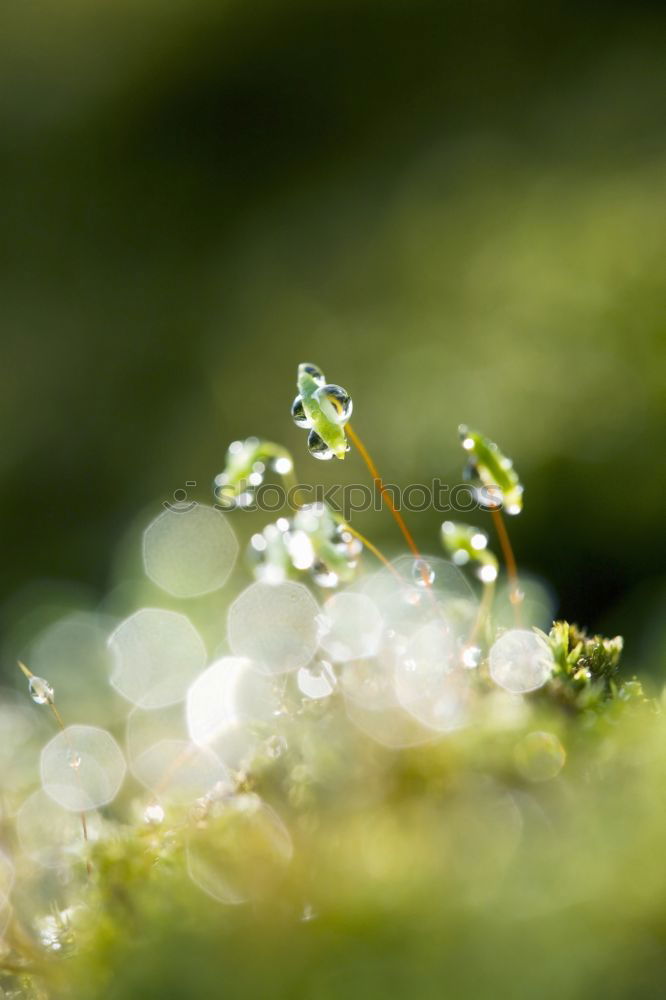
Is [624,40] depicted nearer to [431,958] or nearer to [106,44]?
[106,44]

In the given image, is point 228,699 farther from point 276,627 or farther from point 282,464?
point 282,464

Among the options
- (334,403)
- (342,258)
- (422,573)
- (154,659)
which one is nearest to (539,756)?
(422,573)

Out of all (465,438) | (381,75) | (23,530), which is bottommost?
(23,530)

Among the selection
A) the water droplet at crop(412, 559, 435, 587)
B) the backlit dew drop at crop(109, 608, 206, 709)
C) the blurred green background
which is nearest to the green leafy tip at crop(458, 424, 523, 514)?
the water droplet at crop(412, 559, 435, 587)

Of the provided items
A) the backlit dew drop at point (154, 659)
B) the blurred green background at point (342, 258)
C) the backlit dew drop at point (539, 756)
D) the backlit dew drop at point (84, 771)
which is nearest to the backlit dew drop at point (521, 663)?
the backlit dew drop at point (539, 756)

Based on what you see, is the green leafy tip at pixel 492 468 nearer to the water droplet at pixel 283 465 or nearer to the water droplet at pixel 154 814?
the water droplet at pixel 283 465

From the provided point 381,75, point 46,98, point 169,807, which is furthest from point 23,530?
point 169,807
